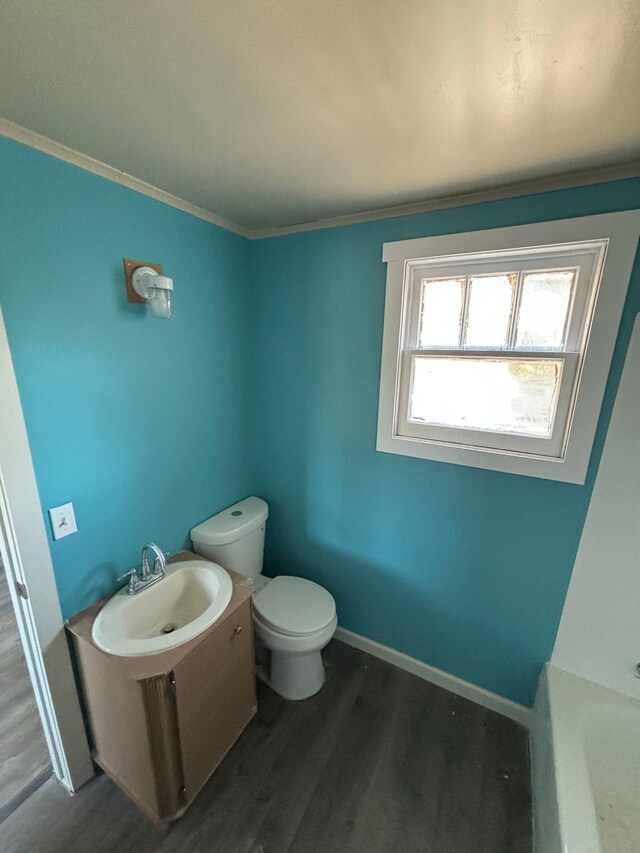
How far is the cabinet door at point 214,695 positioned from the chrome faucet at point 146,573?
0.37 meters

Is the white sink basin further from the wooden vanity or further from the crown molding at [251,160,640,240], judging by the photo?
the crown molding at [251,160,640,240]

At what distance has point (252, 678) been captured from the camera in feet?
4.95

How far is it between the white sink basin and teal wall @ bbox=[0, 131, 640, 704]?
147mm

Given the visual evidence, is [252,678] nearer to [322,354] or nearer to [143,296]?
[322,354]

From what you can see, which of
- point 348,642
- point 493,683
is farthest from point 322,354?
point 493,683

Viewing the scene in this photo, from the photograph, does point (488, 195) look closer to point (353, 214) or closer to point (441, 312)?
point (441, 312)

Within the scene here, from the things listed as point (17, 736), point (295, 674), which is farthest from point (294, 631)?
point (17, 736)

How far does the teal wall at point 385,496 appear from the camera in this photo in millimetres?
1387

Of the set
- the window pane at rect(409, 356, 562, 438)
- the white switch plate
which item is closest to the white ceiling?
the window pane at rect(409, 356, 562, 438)

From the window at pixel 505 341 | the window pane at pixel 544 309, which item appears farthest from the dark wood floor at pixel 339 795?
the window pane at pixel 544 309

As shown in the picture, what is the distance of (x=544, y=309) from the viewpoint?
132 cm

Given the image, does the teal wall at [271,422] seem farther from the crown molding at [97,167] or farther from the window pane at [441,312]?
the window pane at [441,312]

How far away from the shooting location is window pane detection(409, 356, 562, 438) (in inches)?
54.3

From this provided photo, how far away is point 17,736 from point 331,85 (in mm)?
2628
